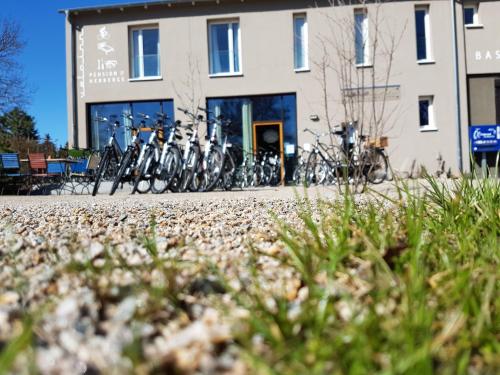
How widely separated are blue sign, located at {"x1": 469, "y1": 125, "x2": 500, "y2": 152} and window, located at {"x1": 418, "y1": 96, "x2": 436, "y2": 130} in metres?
1.13

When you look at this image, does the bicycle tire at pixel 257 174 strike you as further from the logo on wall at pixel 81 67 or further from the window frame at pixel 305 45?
the logo on wall at pixel 81 67

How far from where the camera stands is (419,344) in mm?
824

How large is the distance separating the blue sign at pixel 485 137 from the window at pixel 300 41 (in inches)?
206

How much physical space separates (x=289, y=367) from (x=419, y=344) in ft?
0.87

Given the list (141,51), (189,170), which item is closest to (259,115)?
(141,51)

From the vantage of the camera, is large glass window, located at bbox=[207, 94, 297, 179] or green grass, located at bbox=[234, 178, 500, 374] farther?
large glass window, located at bbox=[207, 94, 297, 179]

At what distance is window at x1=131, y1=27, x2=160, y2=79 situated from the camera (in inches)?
526

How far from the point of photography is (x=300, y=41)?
1309 centimetres

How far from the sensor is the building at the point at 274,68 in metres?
12.7

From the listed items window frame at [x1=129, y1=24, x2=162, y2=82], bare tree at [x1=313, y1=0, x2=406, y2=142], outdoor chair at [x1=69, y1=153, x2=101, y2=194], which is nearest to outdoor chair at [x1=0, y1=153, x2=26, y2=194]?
outdoor chair at [x1=69, y1=153, x2=101, y2=194]

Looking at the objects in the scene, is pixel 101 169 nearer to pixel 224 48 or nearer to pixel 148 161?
pixel 148 161

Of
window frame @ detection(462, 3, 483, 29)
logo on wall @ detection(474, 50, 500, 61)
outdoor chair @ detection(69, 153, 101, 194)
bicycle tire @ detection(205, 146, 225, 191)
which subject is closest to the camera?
bicycle tire @ detection(205, 146, 225, 191)

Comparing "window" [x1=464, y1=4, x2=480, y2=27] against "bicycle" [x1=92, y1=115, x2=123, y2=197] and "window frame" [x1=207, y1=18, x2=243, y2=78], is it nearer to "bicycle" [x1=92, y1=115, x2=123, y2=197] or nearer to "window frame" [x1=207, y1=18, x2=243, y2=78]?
"window frame" [x1=207, y1=18, x2=243, y2=78]

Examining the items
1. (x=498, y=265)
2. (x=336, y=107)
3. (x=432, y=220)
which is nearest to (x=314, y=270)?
(x=498, y=265)
